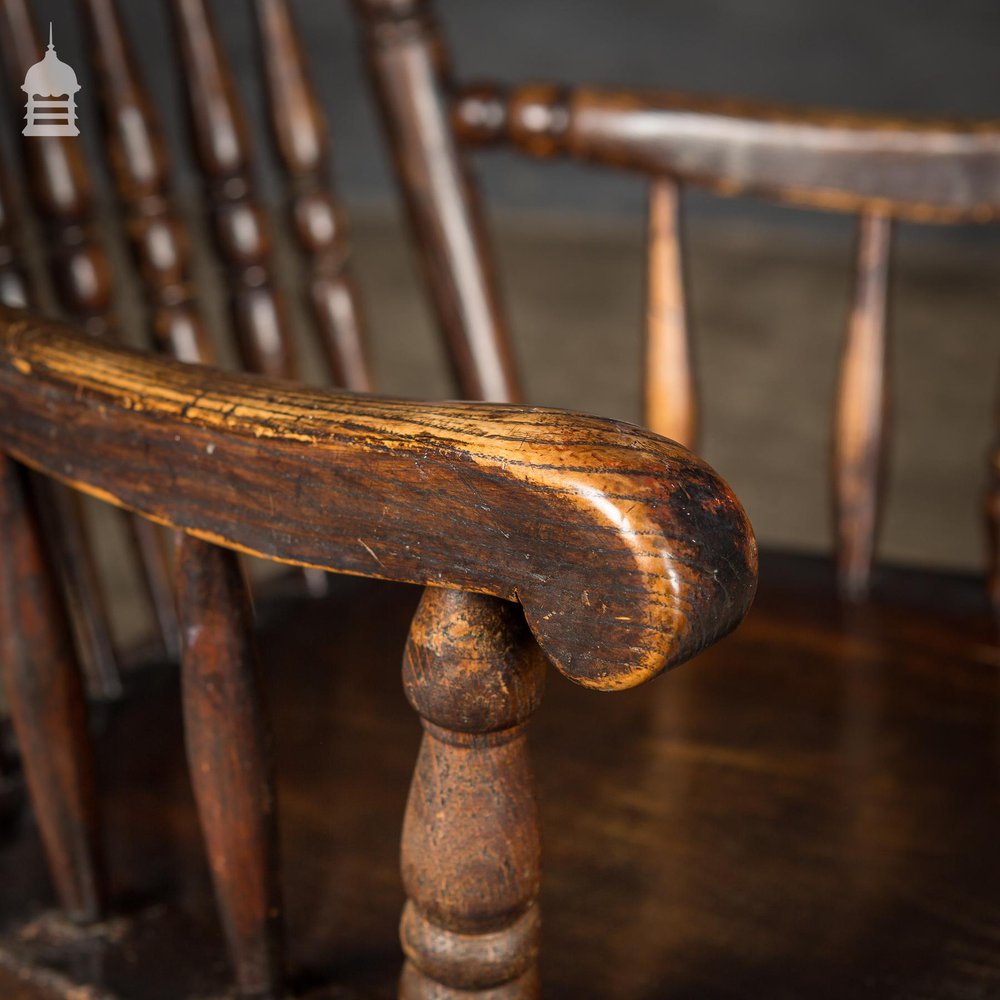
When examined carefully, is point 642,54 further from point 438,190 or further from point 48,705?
point 48,705

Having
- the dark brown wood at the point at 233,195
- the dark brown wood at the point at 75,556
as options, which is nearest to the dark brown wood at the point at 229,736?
the dark brown wood at the point at 75,556

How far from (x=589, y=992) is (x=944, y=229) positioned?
3.55m

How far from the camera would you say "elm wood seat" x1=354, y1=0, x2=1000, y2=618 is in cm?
83

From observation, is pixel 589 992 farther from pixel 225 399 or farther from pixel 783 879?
pixel 225 399

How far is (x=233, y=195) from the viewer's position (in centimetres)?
85

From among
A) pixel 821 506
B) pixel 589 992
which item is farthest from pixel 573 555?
pixel 821 506

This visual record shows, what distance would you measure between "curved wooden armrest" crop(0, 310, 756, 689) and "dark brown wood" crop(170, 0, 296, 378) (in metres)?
0.39

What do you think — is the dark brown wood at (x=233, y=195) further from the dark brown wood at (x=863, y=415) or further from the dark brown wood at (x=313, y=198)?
the dark brown wood at (x=863, y=415)

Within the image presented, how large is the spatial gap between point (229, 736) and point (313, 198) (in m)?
0.48

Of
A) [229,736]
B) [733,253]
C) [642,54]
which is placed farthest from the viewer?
[642,54]

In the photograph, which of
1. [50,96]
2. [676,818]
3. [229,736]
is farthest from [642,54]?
[229,736]

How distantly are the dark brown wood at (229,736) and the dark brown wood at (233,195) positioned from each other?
39cm

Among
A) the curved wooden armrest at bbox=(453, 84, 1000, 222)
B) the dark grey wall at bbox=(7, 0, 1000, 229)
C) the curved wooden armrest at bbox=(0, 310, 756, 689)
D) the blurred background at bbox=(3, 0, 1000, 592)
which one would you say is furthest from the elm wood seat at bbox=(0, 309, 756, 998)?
the dark grey wall at bbox=(7, 0, 1000, 229)

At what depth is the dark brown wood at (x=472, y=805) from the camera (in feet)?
1.34
